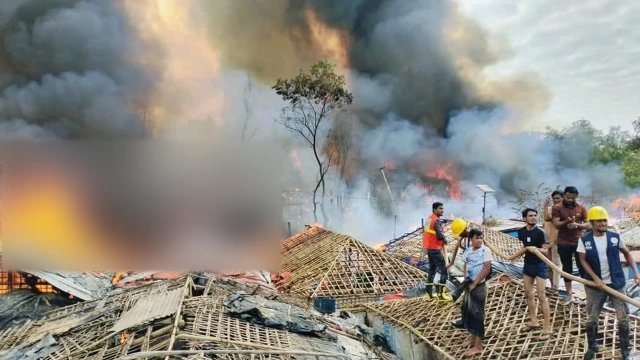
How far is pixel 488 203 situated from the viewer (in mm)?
27141

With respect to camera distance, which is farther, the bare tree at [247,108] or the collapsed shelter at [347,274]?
the bare tree at [247,108]

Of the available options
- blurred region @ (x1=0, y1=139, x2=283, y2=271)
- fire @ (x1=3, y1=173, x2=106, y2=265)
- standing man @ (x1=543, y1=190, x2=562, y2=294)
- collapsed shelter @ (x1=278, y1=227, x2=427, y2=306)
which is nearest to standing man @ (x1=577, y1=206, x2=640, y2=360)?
standing man @ (x1=543, y1=190, x2=562, y2=294)

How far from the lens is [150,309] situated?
4934mm

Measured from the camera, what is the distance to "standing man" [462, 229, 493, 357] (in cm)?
509

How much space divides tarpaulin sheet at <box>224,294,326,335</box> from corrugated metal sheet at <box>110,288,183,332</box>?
0.66 metres

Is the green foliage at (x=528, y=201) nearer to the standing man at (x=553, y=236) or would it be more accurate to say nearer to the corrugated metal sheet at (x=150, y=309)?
the standing man at (x=553, y=236)

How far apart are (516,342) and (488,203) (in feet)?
76.9

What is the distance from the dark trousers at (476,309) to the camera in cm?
513

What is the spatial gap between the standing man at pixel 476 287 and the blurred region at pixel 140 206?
4.69m

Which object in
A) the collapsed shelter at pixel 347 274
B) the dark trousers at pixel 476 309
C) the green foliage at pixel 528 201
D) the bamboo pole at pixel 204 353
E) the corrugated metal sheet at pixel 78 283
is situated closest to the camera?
the bamboo pole at pixel 204 353

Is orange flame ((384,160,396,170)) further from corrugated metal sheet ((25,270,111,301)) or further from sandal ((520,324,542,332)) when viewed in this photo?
sandal ((520,324,542,332))

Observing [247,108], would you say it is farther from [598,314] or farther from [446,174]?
[598,314]

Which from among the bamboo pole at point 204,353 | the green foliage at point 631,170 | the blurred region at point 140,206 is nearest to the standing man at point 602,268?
the bamboo pole at point 204,353

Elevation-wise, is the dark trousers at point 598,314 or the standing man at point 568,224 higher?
the standing man at point 568,224
